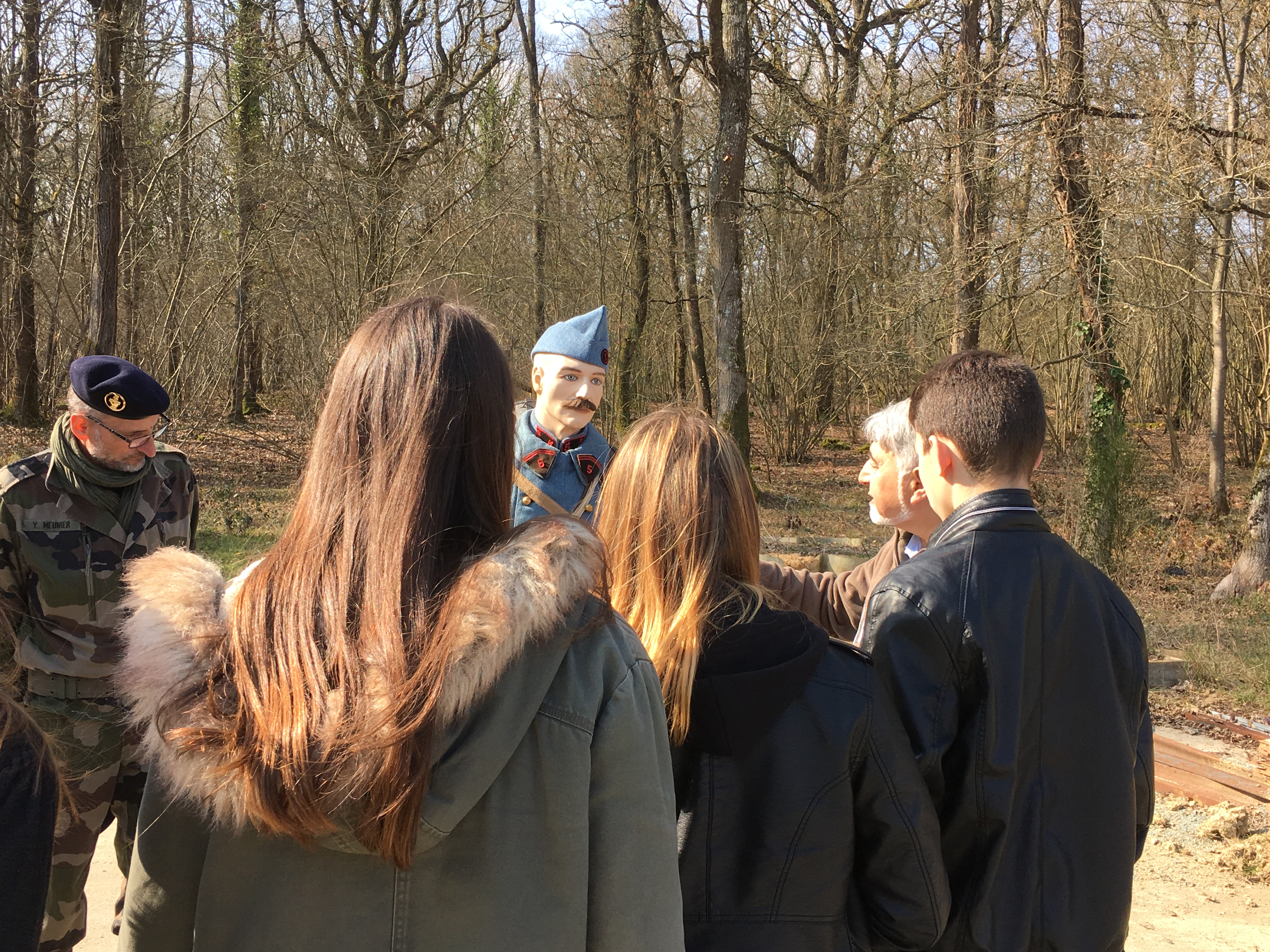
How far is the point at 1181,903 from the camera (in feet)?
12.8

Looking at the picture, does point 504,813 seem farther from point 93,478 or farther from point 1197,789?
point 1197,789

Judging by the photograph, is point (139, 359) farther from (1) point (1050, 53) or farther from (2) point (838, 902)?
(2) point (838, 902)

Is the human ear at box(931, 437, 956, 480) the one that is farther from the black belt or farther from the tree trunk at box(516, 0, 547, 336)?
the tree trunk at box(516, 0, 547, 336)

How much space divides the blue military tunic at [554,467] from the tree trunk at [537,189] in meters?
10.7

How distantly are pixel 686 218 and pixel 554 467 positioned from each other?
13.2 meters

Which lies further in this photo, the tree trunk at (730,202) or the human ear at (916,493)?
the tree trunk at (730,202)

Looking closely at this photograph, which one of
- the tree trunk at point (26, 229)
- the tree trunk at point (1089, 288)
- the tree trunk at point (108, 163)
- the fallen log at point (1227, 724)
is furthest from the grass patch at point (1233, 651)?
the tree trunk at point (26, 229)

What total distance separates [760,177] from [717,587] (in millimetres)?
17831

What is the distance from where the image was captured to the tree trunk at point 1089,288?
910 cm

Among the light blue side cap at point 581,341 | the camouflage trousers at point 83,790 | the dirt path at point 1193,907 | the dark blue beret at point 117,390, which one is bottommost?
the dirt path at point 1193,907

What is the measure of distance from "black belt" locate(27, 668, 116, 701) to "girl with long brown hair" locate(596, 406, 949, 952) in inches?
86.0

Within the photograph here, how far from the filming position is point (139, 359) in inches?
449

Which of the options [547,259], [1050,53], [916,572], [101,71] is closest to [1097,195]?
[1050,53]

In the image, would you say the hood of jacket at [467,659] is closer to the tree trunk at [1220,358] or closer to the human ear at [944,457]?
the human ear at [944,457]
